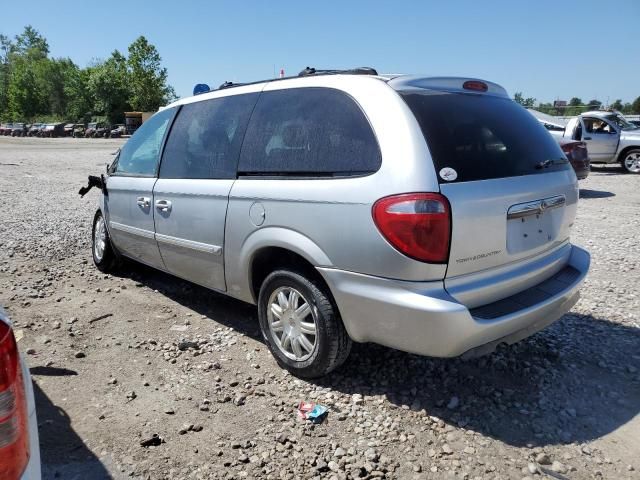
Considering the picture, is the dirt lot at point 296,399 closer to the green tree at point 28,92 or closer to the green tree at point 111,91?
the green tree at point 111,91

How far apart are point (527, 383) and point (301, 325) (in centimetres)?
147

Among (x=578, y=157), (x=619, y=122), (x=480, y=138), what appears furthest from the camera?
(x=619, y=122)

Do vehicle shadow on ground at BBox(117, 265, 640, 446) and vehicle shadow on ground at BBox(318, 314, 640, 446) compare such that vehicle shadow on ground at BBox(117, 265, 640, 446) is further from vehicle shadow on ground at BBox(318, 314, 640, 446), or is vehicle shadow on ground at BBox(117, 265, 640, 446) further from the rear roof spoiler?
the rear roof spoiler

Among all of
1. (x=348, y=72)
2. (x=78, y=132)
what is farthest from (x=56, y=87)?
(x=348, y=72)

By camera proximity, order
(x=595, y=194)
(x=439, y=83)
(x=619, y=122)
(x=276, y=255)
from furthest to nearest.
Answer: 1. (x=619, y=122)
2. (x=595, y=194)
3. (x=276, y=255)
4. (x=439, y=83)

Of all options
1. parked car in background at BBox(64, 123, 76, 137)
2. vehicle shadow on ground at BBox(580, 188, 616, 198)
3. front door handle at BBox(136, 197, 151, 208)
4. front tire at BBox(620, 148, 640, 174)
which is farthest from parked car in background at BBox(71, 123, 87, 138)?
front door handle at BBox(136, 197, 151, 208)

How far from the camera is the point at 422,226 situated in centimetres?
245

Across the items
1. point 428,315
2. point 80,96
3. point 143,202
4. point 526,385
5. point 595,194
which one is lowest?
point 526,385

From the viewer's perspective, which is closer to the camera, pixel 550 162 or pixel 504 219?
pixel 504 219

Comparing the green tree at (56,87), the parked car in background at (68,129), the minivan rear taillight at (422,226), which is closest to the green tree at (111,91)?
the parked car in background at (68,129)

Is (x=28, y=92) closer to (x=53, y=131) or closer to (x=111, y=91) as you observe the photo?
(x=111, y=91)

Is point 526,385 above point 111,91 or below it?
below

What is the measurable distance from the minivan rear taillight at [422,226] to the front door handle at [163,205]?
215 centimetres

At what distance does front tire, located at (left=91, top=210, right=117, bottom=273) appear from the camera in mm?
5270
